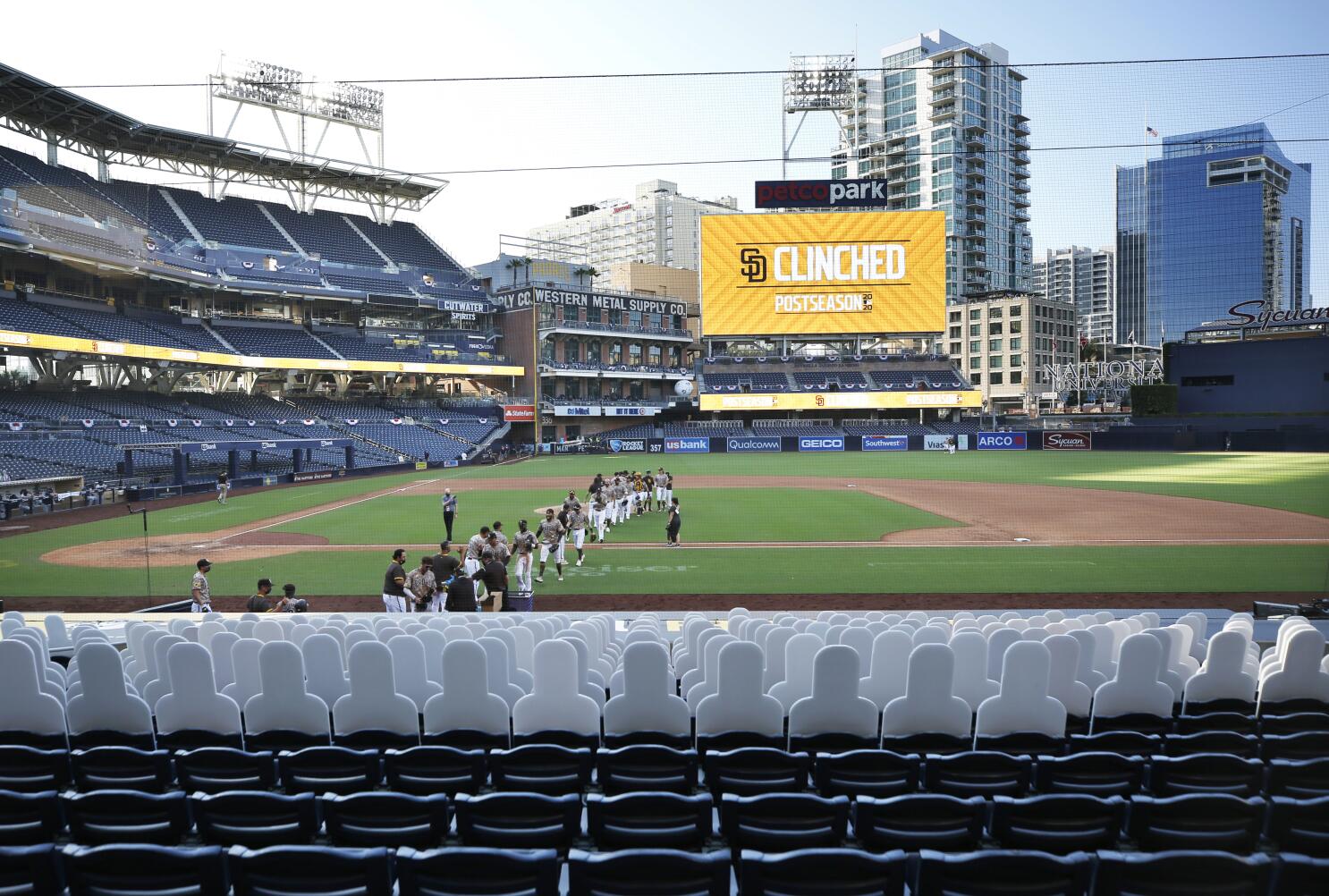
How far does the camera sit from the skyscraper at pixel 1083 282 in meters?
151

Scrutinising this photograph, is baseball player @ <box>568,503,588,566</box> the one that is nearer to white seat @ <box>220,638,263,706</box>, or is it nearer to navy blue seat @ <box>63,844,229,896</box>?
white seat @ <box>220,638,263,706</box>

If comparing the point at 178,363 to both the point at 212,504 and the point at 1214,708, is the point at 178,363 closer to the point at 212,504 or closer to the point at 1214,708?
the point at 212,504

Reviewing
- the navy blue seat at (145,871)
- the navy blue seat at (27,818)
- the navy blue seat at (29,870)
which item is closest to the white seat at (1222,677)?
the navy blue seat at (145,871)

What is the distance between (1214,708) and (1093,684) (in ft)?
2.58

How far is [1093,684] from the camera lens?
232 inches

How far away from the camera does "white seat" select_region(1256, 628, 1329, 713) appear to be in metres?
5.34

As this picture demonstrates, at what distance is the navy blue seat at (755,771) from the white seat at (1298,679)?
12.6ft

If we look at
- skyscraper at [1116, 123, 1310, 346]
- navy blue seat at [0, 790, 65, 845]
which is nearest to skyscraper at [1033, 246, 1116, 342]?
skyscraper at [1116, 123, 1310, 346]

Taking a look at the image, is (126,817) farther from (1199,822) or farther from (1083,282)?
(1083,282)

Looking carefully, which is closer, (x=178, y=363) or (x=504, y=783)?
(x=504, y=783)

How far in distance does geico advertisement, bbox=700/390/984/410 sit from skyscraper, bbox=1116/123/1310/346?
18.0 meters

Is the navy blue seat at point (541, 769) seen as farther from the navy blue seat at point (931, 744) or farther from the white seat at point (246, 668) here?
the white seat at point (246, 668)

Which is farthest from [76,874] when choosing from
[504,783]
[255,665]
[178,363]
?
[178,363]

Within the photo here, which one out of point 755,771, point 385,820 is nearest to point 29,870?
point 385,820
